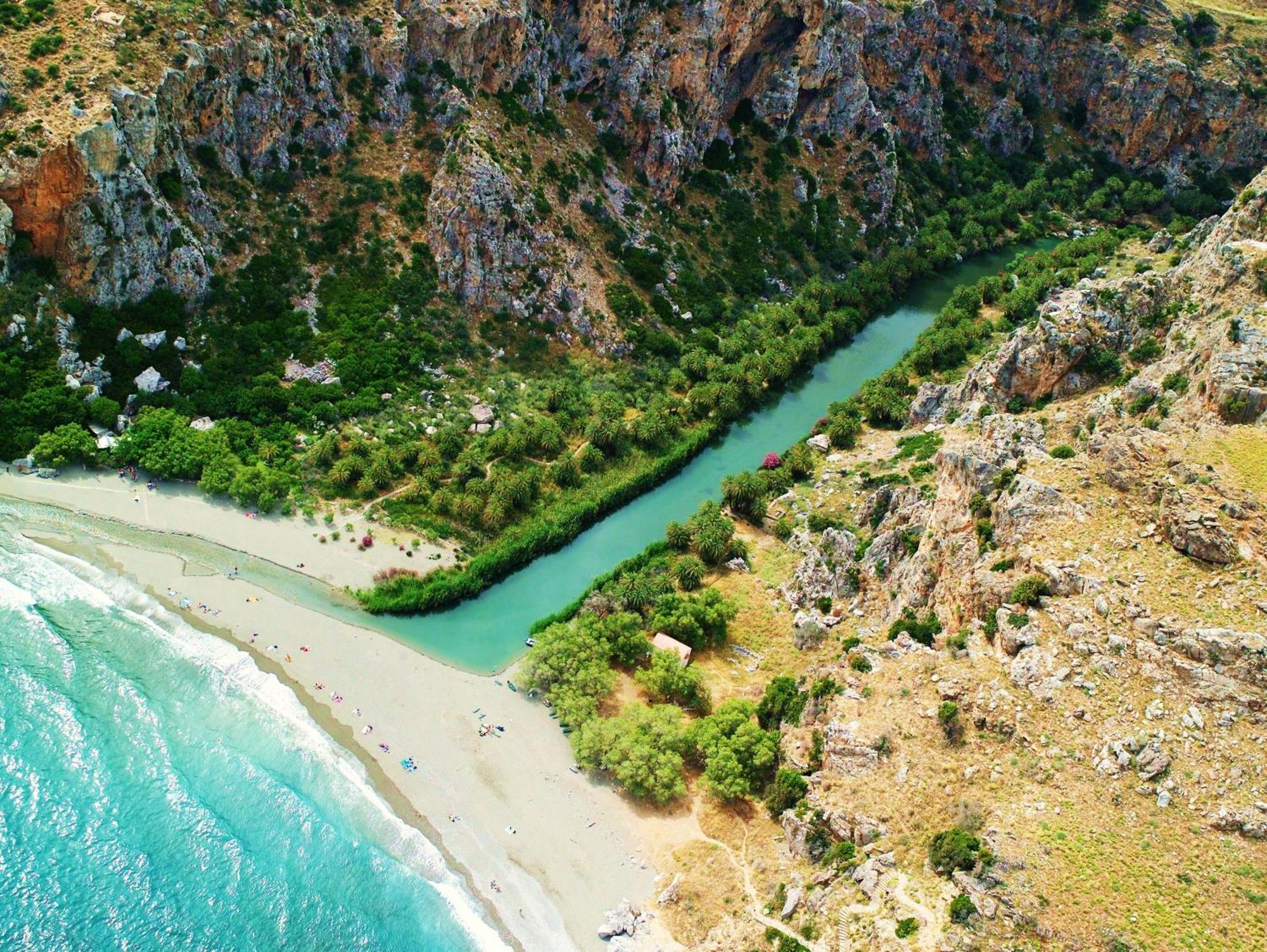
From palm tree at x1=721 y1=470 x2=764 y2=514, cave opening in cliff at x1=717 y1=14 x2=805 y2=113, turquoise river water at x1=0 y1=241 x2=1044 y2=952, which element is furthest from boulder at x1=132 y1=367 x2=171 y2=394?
cave opening in cliff at x1=717 y1=14 x2=805 y2=113

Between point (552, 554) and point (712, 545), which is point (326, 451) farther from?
point (712, 545)

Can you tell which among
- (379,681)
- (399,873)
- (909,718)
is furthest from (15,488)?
(909,718)

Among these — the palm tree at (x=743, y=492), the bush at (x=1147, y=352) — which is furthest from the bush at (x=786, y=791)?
the bush at (x=1147, y=352)

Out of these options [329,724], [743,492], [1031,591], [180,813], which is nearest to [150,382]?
[329,724]

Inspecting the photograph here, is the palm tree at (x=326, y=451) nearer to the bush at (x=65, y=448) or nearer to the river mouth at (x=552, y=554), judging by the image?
the river mouth at (x=552, y=554)

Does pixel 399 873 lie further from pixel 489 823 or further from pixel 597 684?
pixel 597 684
